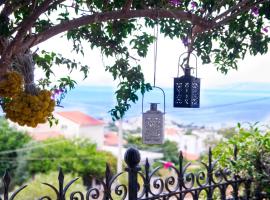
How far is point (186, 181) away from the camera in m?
2.12

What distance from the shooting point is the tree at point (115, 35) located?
1558 mm

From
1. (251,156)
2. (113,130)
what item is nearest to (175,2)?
(251,156)

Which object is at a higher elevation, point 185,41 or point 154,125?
point 185,41

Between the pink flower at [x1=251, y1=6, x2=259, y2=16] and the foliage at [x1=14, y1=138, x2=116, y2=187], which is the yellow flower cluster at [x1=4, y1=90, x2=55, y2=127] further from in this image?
the foliage at [x1=14, y1=138, x2=116, y2=187]

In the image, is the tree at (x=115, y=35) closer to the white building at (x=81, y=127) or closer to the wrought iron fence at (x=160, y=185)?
the wrought iron fence at (x=160, y=185)

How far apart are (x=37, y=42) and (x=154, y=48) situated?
772mm

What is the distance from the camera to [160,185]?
1.97m

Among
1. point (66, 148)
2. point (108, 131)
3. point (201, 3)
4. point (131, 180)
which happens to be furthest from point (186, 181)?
point (108, 131)

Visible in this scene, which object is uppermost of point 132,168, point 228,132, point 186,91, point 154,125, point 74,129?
point 74,129

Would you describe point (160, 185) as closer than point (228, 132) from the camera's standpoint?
Yes

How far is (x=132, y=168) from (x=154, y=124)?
27cm

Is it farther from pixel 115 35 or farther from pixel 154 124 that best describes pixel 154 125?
pixel 115 35

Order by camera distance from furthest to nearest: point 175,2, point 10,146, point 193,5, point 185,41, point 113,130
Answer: point 113,130 → point 10,146 → point 185,41 → point 193,5 → point 175,2

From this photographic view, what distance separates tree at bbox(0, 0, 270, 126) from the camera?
1558 millimetres
